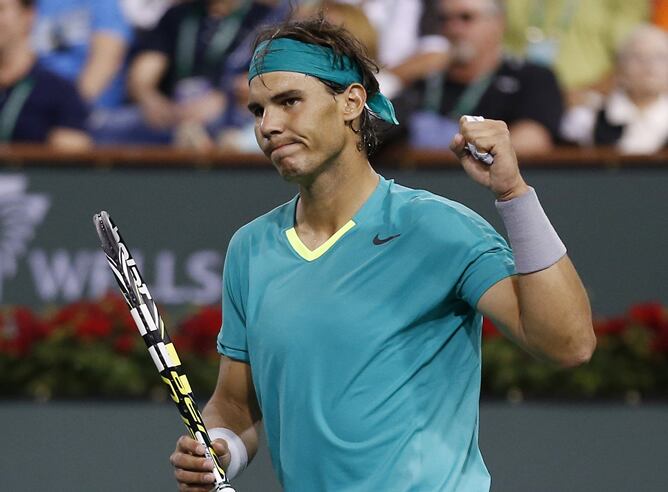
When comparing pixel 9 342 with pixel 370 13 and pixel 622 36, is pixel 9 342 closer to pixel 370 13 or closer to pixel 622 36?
pixel 370 13

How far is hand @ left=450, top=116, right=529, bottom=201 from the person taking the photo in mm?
2848

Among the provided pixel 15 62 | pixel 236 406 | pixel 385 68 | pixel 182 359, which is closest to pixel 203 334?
pixel 182 359

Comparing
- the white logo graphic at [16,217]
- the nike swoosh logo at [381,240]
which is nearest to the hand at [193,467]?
the nike swoosh logo at [381,240]

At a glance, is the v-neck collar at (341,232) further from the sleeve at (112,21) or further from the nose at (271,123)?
the sleeve at (112,21)

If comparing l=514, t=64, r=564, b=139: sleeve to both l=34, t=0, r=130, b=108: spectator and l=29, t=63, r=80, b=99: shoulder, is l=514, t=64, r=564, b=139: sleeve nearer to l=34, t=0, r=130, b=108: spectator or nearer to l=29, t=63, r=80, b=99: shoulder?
l=34, t=0, r=130, b=108: spectator

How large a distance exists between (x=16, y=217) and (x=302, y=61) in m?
4.11

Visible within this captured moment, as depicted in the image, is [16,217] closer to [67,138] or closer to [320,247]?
[67,138]

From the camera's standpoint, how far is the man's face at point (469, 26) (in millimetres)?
7594

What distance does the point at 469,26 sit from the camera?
7598mm

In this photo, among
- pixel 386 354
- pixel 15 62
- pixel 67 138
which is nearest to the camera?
pixel 386 354

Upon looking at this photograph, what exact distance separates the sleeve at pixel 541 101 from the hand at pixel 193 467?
180 inches

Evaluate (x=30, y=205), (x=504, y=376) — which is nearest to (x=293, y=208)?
(x=504, y=376)

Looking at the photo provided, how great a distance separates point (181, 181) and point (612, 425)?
2.68 metres

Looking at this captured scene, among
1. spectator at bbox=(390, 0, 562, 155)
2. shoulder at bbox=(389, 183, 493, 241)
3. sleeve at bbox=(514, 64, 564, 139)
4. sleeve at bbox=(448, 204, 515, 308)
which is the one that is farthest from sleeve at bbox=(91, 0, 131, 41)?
sleeve at bbox=(448, 204, 515, 308)
